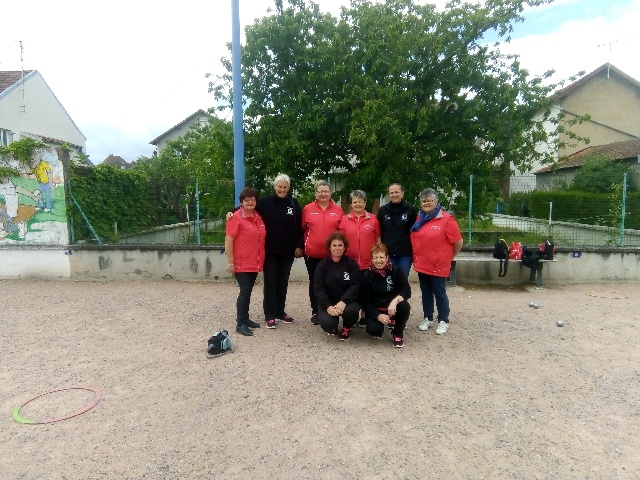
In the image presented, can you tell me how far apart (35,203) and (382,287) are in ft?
23.6

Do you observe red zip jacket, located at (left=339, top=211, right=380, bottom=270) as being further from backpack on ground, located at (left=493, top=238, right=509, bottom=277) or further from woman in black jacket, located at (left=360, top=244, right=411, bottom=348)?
backpack on ground, located at (left=493, top=238, right=509, bottom=277)

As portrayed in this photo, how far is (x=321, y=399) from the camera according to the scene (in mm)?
3664

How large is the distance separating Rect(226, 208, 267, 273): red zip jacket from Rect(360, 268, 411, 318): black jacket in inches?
49.9

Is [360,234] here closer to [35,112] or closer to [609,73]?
[35,112]

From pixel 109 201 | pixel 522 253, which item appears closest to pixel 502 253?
pixel 522 253

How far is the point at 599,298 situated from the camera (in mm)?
7238

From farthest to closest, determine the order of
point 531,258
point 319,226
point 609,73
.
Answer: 1. point 609,73
2. point 531,258
3. point 319,226

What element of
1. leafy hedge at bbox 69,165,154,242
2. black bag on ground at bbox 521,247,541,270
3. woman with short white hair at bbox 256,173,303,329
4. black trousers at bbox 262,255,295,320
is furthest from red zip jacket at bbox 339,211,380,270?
leafy hedge at bbox 69,165,154,242

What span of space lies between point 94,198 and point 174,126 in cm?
4326

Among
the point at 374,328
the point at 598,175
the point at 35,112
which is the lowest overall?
the point at 374,328

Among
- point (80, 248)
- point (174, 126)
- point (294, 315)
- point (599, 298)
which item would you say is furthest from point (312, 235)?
point (174, 126)

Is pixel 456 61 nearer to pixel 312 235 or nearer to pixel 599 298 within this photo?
pixel 599 298

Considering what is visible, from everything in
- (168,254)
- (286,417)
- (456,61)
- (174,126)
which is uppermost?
(174,126)

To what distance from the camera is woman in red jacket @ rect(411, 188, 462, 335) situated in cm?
511
